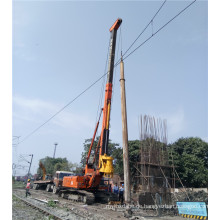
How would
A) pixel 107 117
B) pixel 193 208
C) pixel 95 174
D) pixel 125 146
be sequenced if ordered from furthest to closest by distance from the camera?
pixel 107 117 < pixel 95 174 < pixel 193 208 < pixel 125 146

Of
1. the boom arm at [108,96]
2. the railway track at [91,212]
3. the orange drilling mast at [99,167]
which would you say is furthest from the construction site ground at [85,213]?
the boom arm at [108,96]

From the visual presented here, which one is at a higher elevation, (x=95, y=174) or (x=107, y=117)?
(x=107, y=117)

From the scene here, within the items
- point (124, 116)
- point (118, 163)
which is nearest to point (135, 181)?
point (118, 163)

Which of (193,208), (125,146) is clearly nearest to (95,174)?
(193,208)

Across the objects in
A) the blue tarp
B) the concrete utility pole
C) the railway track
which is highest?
the concrete utility pole

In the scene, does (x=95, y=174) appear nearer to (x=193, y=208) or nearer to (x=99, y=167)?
(x=99, y=167)

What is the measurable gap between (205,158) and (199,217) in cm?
2772

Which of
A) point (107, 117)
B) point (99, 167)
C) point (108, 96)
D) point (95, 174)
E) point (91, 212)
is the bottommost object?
point (91, 212)

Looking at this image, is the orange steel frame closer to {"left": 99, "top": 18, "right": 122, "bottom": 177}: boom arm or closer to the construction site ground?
{"left": 99, "top": 18, "right": 122, "bottom": 177}: boom arm

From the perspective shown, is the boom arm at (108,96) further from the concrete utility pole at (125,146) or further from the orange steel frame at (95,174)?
the concrete utility pole at (125,146)

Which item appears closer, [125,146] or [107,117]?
[125,146]

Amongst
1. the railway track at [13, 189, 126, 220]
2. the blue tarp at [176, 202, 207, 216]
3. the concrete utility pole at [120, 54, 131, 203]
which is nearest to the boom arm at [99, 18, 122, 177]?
the railway track at [13, 189, 126, 220]

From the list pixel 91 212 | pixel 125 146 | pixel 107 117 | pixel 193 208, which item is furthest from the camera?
pixel 107 117

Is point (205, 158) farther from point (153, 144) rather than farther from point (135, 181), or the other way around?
point (153, 144)
